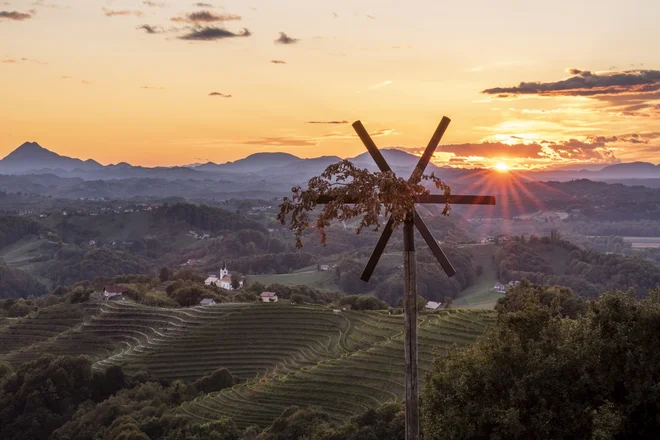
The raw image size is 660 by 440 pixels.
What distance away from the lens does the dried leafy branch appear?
27.0 feet

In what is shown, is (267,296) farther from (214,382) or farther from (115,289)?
(214,382)

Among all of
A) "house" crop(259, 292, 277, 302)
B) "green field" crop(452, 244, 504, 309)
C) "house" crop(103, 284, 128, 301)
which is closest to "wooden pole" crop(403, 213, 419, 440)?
"house" crop(259, 292, 277, 302)

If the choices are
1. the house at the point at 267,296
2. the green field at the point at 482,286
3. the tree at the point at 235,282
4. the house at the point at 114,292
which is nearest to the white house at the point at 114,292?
the house at the point at 114,292

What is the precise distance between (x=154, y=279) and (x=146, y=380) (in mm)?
71315

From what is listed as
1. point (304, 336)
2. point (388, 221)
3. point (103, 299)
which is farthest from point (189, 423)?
point (103, 299)

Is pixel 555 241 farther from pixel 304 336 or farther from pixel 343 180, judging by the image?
pixel 343 180

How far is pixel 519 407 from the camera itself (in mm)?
14008

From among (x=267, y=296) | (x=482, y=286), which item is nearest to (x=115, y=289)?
(x=267, y=296)

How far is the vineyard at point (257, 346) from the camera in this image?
155ft

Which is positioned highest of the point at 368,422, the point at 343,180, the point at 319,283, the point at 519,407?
the point at 343,180

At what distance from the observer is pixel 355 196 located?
8.41m

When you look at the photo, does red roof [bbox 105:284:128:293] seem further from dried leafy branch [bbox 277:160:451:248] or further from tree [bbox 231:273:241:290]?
dried leafy branch [bbox 277:160:451:248]

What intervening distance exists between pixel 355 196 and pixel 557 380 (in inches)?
Answer: 323

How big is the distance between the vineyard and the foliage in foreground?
29.2m
